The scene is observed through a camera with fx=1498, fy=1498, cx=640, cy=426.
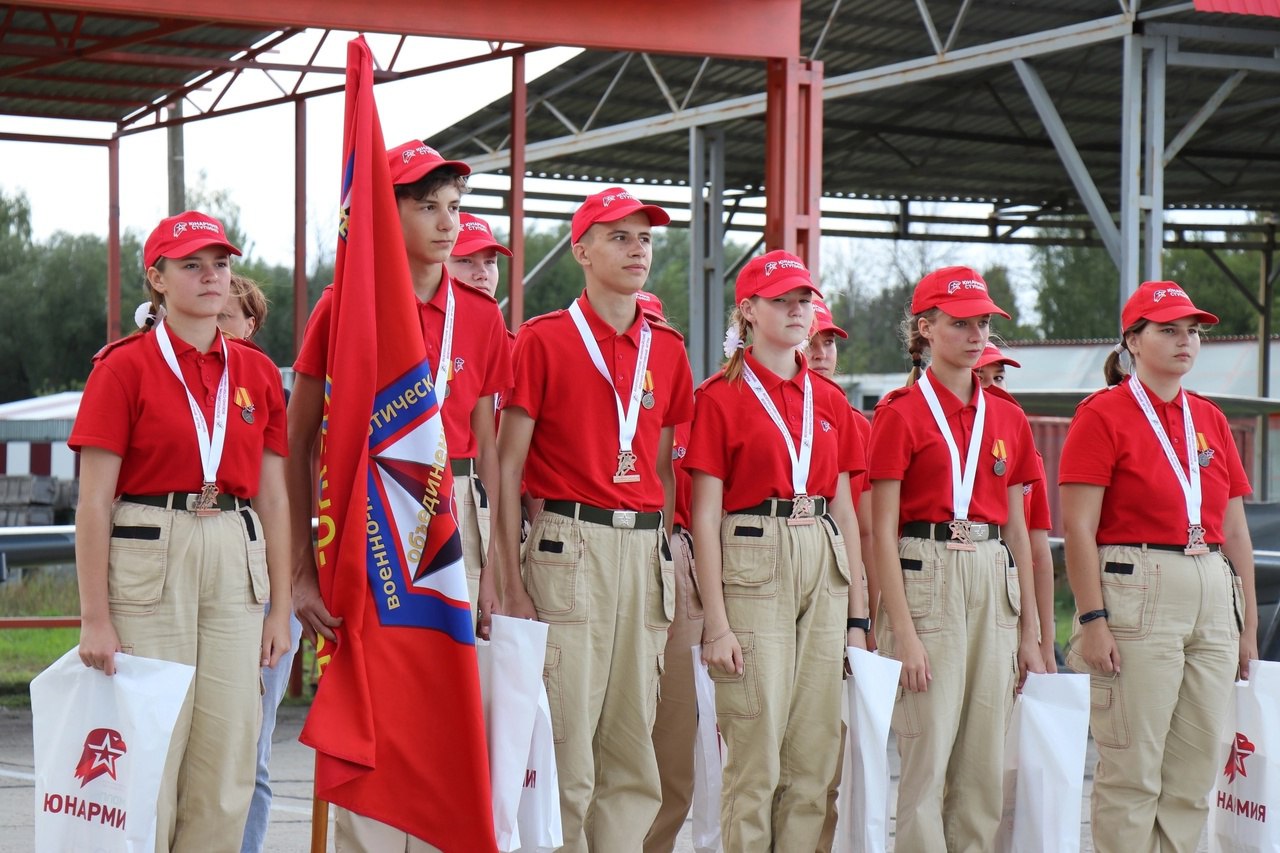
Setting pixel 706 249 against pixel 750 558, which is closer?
Answer: pixel 750 558

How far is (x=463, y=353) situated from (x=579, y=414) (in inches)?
17.2

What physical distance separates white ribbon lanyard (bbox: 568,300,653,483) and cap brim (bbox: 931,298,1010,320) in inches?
44.3

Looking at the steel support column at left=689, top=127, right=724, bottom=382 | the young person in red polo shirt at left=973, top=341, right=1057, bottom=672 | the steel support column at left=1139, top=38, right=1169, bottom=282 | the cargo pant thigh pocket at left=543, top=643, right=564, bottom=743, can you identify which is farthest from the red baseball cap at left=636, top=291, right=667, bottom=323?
the steel support column at left=689, top=127, right=724, bottom=382

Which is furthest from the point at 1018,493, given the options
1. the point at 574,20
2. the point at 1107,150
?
the point at 1107,150

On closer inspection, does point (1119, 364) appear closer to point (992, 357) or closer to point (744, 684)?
point (992, 357)

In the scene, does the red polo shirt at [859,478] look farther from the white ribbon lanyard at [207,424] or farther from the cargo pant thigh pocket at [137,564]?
the cargo pant thigh pocket at [137,564]

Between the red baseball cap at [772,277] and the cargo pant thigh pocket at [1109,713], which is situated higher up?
the red baseball cap at [772,277]

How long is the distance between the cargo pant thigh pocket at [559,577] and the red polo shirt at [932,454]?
1.19 metres

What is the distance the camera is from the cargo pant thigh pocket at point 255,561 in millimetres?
4398

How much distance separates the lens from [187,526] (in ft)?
14.1

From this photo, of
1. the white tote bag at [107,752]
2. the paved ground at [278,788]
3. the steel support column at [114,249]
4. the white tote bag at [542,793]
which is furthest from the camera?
the steel support column at [114,249]

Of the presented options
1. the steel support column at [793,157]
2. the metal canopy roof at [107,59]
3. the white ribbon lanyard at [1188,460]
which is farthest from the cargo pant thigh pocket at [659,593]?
the metal canopy roof at [107,59]

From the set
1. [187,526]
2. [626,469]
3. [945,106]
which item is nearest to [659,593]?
[626,469]

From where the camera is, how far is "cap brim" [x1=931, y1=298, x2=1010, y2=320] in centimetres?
515
